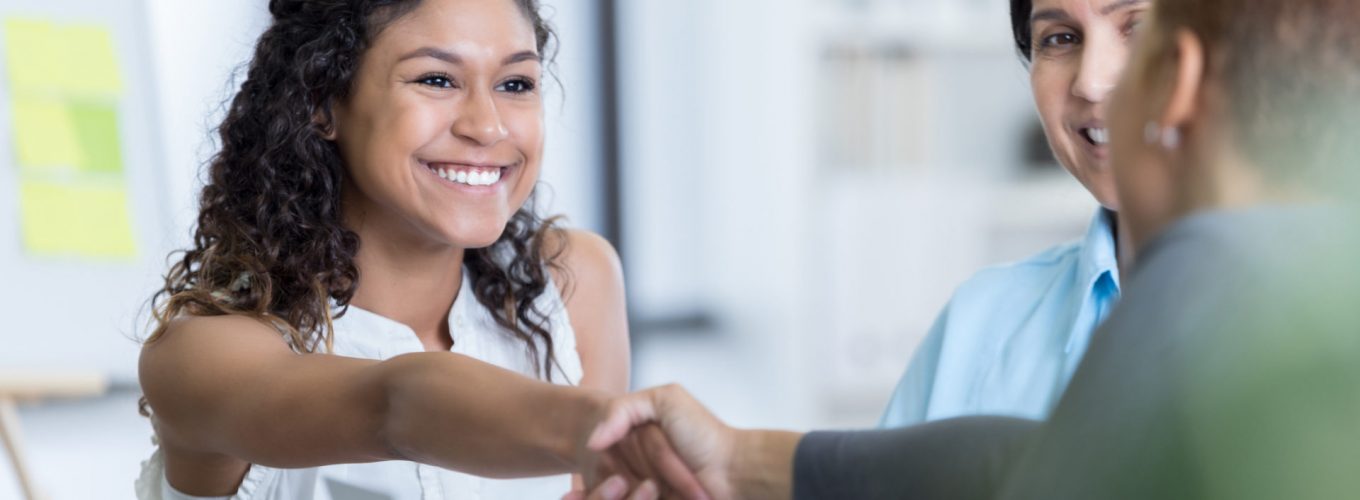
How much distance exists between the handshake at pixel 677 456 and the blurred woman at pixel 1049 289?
0.33m

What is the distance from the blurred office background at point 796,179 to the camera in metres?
2.86

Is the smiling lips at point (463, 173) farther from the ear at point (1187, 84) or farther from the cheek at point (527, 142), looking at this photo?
the ear at point (1187, 84)

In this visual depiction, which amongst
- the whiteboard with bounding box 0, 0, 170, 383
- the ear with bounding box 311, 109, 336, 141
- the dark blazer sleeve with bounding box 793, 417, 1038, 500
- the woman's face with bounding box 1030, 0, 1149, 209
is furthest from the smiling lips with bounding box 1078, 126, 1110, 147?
the whiteboard with bounding box 0, 0, 170, 383

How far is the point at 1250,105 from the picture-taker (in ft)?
2.07

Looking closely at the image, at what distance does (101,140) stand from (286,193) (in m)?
1.16

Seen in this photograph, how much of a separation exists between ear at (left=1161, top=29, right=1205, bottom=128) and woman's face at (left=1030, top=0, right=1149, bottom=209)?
0.57m

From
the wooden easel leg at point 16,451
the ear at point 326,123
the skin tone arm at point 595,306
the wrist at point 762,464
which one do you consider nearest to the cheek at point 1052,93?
the wrist at point 762,464

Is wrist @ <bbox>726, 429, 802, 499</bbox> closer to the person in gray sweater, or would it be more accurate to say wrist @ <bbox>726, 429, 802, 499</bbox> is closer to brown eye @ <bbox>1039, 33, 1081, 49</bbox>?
the person in gray sweater

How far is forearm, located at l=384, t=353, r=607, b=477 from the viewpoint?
0.97 metres

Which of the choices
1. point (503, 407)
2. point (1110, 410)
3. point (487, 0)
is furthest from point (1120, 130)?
point (487, 0)

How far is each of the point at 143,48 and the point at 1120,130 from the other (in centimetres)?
199

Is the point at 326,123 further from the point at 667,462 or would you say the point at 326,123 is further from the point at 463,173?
the point at 667,462

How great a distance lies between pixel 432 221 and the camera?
50.9 inches

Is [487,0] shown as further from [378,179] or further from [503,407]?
[503,407]
